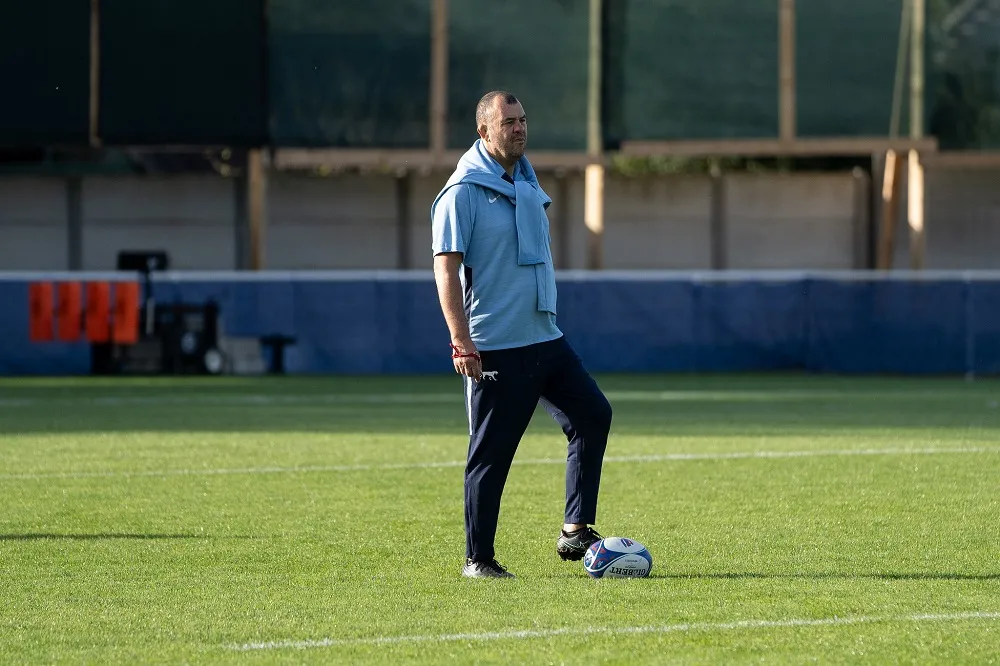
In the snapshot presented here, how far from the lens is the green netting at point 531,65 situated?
32219mm

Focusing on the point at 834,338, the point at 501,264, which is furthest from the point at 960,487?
the point at 834,338

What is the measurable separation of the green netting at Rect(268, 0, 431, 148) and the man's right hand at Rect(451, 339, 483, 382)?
25.3 meters

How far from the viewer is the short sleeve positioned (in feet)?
24.0

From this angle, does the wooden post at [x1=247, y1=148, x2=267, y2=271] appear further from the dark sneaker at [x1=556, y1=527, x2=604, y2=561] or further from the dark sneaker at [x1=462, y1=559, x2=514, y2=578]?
the dark sneaker at [x1=462, y1=559, x2=514, y2=578]

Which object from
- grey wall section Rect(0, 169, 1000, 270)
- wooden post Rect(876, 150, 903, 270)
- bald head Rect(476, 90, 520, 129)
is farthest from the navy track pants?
grey wall section Rect(0, 169, 1000, 270)

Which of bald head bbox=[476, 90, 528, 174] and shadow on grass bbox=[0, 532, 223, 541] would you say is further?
shadow on grass bbox=[0, 532, 223, 541]

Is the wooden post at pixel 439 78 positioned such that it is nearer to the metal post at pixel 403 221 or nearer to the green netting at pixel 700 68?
the green netting at pixel 700 68

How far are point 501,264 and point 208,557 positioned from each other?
2.07m

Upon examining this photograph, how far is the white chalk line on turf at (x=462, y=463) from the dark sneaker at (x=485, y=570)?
4.73 metres

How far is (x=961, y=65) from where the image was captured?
32031 millimetres

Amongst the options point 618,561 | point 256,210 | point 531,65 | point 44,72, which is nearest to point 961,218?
point 531,65

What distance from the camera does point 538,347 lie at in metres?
7.57

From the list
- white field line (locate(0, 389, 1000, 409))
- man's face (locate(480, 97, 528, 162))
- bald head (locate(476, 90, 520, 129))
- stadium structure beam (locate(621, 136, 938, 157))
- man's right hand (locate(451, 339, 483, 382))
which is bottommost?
white field line (locate(0, 389, 1000, 409))

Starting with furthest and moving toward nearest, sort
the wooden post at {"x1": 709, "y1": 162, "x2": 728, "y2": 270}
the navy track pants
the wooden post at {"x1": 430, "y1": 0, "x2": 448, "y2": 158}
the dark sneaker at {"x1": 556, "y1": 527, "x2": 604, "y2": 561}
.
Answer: the wooden post at {"x1": 709, "y1": 162, "x2": 728, "y2": 270}, the wooden post at {"x1": 430, "y1": 0, "x2": 448, "y2": 158}, the dark sneaker at {"x1": 556, "y1": 527, "x2": 604, "y2": 561}, the navy track pants
